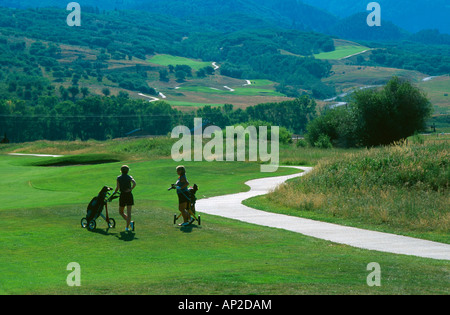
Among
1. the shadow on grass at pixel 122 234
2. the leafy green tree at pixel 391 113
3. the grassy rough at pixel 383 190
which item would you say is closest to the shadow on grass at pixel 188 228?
the shadow on grass at pixel 122 234

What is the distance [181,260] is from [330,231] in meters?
7.93

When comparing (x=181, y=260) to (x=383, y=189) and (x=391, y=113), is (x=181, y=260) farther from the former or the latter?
(x=391, y=113)

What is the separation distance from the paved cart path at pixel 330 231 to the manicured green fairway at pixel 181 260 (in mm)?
1065

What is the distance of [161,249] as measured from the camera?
16516 millimetres

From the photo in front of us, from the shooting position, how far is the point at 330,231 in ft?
69.6

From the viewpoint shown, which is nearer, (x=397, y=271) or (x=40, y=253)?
(x=397, y=271)

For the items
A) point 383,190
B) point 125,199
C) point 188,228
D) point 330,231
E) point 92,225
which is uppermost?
point 125,199

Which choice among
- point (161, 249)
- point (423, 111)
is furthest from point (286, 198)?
point (423, 111)

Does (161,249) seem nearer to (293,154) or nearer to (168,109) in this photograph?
(293,154)

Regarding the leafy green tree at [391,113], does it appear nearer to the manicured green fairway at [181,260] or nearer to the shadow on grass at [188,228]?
the manicured green fairway at [181,260]

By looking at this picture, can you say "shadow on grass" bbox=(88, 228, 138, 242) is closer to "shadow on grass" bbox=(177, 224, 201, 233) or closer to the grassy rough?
"shadow on grass" bbox=(177, 224, 201, 233)

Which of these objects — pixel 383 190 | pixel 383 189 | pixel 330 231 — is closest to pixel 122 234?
pixel 330 231

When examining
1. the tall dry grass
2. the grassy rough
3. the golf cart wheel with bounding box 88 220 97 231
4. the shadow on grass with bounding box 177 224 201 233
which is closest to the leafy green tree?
the tall dry grass
